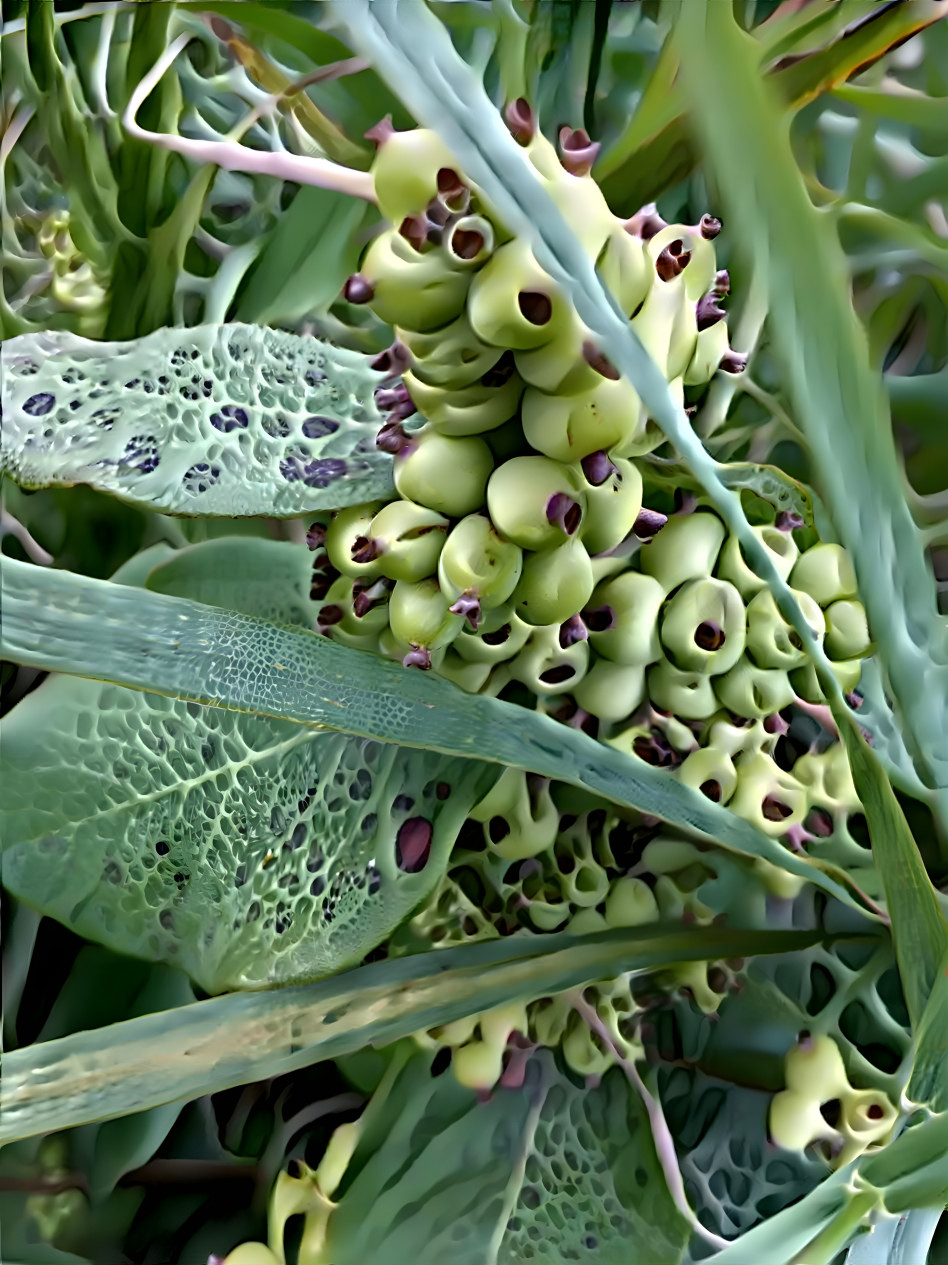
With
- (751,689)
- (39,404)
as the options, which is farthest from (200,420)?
(751,689)

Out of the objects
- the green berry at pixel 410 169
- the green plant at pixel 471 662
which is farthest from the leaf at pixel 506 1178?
the green berry at pixel 410 169

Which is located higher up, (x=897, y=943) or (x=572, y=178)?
(x=572, y=178)

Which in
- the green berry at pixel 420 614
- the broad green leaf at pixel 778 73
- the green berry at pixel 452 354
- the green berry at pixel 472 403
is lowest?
the green berry at pixel 420 614

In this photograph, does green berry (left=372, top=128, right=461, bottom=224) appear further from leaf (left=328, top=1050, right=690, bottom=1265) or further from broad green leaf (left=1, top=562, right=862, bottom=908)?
leaf (left=328, top=1050, right=690, bottom=1265)

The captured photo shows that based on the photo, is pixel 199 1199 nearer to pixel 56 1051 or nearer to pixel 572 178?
pixel 56 1051

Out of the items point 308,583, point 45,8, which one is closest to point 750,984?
point 308,583

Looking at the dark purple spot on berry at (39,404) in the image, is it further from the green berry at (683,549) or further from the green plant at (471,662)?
the green berry at (683,549)
